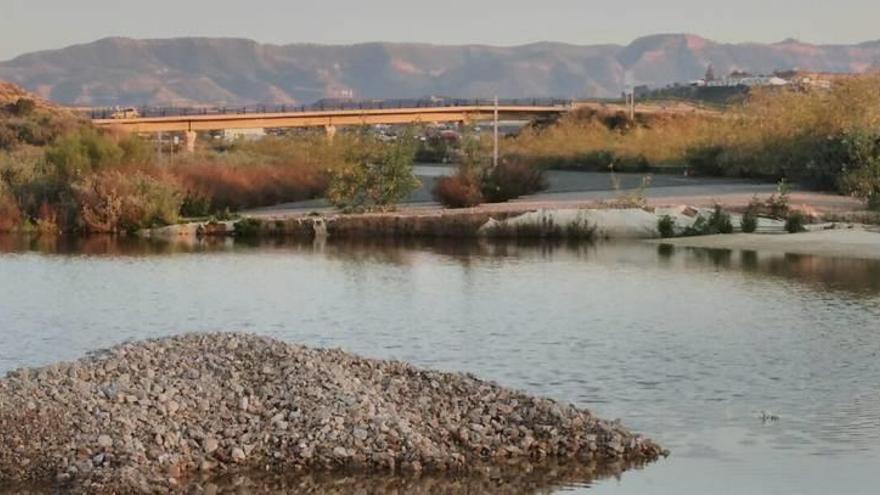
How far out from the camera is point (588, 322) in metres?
23.9

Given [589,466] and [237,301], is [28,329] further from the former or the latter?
[589,466]

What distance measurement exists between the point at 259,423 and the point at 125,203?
98.2ft

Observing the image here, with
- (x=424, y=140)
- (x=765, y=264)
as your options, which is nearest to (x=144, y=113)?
(x=424, y=140)

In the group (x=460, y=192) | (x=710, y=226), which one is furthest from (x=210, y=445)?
(x=460, y=192)

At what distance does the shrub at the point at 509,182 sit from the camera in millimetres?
47656

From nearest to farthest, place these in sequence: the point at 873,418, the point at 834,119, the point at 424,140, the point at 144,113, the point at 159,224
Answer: the point at 873,418 < the point at 159,224 < the point at 834,119 < the point at 424,140 < the point at 144,113

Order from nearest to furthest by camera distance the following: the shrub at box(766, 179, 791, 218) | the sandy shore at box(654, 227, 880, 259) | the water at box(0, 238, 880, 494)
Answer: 1. the water at box(0, 238, 880, 494)
2. the sandy shore at box(654, 227, 880, 259)
3. the shrub at box(766, 179, 791, 218)

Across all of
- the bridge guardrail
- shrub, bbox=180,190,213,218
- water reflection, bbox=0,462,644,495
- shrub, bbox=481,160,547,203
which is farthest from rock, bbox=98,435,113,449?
the bridge guardrail

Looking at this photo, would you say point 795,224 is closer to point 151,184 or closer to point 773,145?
point 773,145

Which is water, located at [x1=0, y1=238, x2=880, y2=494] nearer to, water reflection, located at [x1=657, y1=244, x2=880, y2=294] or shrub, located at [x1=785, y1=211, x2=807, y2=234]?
water reflection, located at [x1=657, y1=244, x2=880, y2=294]

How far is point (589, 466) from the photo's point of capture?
13.8m

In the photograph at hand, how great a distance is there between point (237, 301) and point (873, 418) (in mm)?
13286

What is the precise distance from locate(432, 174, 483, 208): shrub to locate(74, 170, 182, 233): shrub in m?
8.01

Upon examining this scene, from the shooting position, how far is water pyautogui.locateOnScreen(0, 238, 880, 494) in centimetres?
1505
